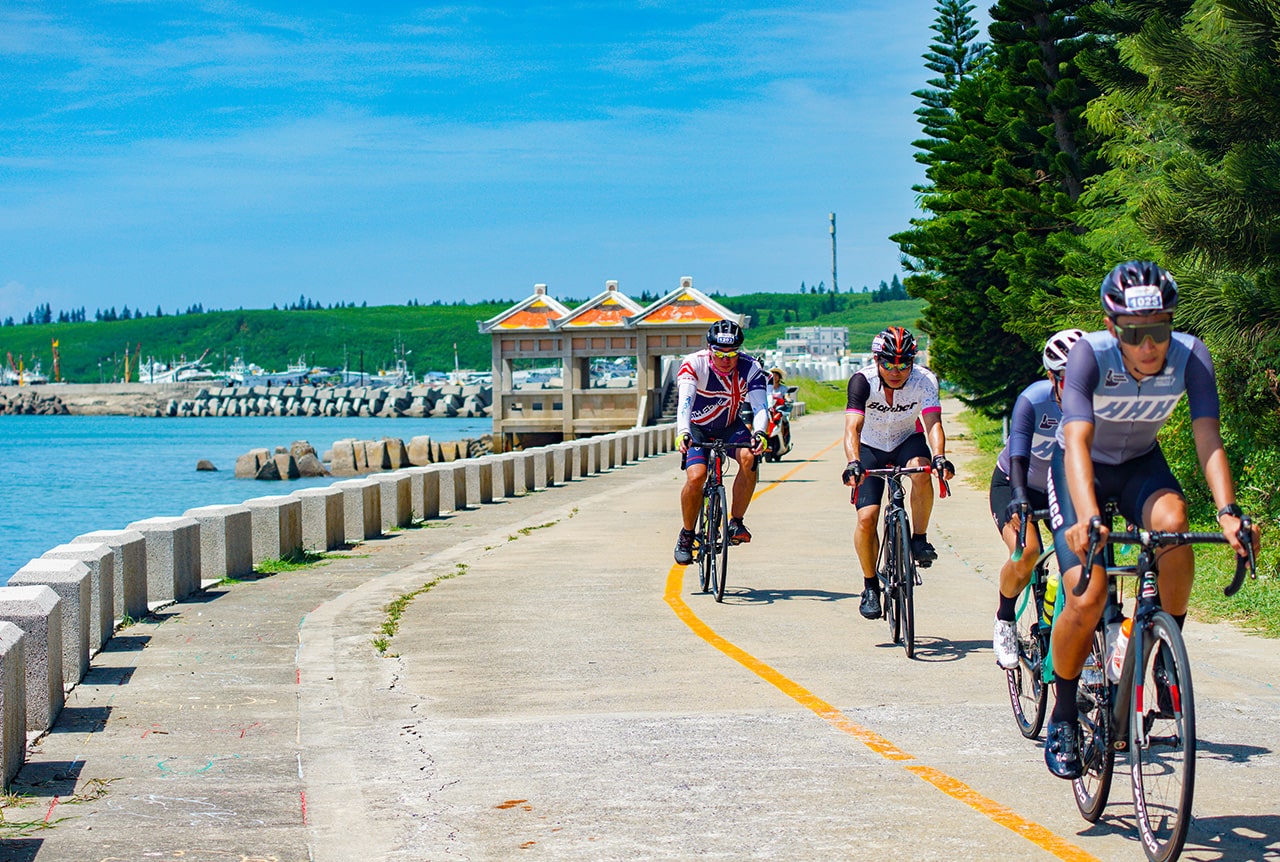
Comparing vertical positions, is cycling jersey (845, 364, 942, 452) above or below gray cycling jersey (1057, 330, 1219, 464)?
below

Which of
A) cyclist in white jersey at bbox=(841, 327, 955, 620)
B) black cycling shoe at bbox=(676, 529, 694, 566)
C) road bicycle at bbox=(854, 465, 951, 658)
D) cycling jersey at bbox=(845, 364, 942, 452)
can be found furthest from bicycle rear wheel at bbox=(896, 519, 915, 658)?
black cycling shoe at bbox=(676, 529, 694, 566)

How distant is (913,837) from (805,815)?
1.53 ft

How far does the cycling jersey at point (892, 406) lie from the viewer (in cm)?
957

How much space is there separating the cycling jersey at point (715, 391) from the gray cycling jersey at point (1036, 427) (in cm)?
481

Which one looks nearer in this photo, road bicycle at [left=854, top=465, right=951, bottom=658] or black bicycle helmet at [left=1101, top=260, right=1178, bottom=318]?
black bicycle helmet at [left=1101, top=260, right=1178, bottom=318]

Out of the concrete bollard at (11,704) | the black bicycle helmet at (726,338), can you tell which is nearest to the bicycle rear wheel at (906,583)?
the black bicycle helmet at (726,338)

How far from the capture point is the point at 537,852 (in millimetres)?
5137

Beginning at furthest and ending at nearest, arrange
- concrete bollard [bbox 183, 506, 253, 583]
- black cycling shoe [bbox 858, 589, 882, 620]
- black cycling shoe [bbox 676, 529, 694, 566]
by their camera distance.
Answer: concrete bollard [bbox 183, 506, 253, 583] → black cycling shoe [bbox 676, 529, 694, 566] → black cycling shoe [bbox 858, 589, 882, 620]

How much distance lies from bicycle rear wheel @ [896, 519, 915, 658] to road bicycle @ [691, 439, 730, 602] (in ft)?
8.50

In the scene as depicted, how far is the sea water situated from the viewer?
4331 cm

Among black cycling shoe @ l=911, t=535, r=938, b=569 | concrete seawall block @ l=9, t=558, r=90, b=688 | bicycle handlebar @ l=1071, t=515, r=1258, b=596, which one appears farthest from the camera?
black cycling shoe @ l=911, t=535, r=938, b=569

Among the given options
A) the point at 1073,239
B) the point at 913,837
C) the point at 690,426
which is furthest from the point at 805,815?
the point at 1073,239

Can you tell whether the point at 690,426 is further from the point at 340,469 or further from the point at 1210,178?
the point at 340,469

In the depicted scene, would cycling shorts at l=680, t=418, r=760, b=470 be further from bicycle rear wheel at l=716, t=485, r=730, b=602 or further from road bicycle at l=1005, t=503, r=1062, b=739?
road bicycle at l=1005, t=503, r=1062, b=739
